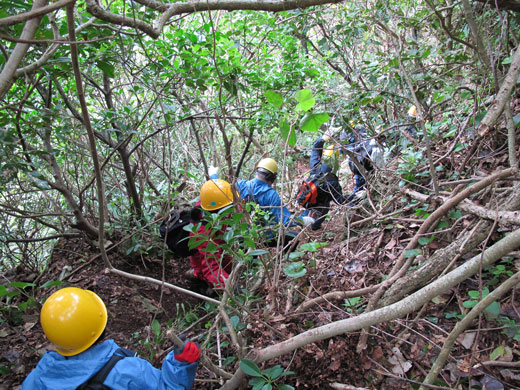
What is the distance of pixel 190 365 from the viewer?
2.05 meters

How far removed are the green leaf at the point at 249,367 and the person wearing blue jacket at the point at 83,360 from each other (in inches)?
15.8

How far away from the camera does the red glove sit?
2.01 m

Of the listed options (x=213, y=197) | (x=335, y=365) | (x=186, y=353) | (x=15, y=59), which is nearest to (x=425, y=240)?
(x=335, y=365)

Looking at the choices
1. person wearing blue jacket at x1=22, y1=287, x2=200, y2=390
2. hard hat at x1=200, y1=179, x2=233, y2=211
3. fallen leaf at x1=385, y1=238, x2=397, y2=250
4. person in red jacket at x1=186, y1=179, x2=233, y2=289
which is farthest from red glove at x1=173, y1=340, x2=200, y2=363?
fallen leaf at x1=385, y1=238, x2=397, y2=250

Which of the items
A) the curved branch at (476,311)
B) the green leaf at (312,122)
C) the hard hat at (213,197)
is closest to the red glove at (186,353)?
the curved branch at (476,311)

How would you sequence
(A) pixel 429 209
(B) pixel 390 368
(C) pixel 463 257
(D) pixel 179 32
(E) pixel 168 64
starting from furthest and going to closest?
(E) pixel 168 64 < (D) pixel 179 32 < (A) pixel 429 209 < (C) pixel 463 257 < (B) pixel 390 368

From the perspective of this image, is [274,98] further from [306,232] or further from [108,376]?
[108,376]

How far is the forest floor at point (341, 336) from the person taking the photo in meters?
1.88

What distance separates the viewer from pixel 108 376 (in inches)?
78.4

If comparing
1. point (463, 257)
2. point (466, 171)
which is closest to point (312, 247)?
point (463, 257)

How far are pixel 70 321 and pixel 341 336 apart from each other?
1.67 m

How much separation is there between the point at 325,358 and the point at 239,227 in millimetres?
973

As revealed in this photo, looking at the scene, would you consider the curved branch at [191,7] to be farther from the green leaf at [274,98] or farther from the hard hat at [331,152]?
the hard hat at [331,152]

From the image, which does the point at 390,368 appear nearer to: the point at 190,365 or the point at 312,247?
the point at 312,247
